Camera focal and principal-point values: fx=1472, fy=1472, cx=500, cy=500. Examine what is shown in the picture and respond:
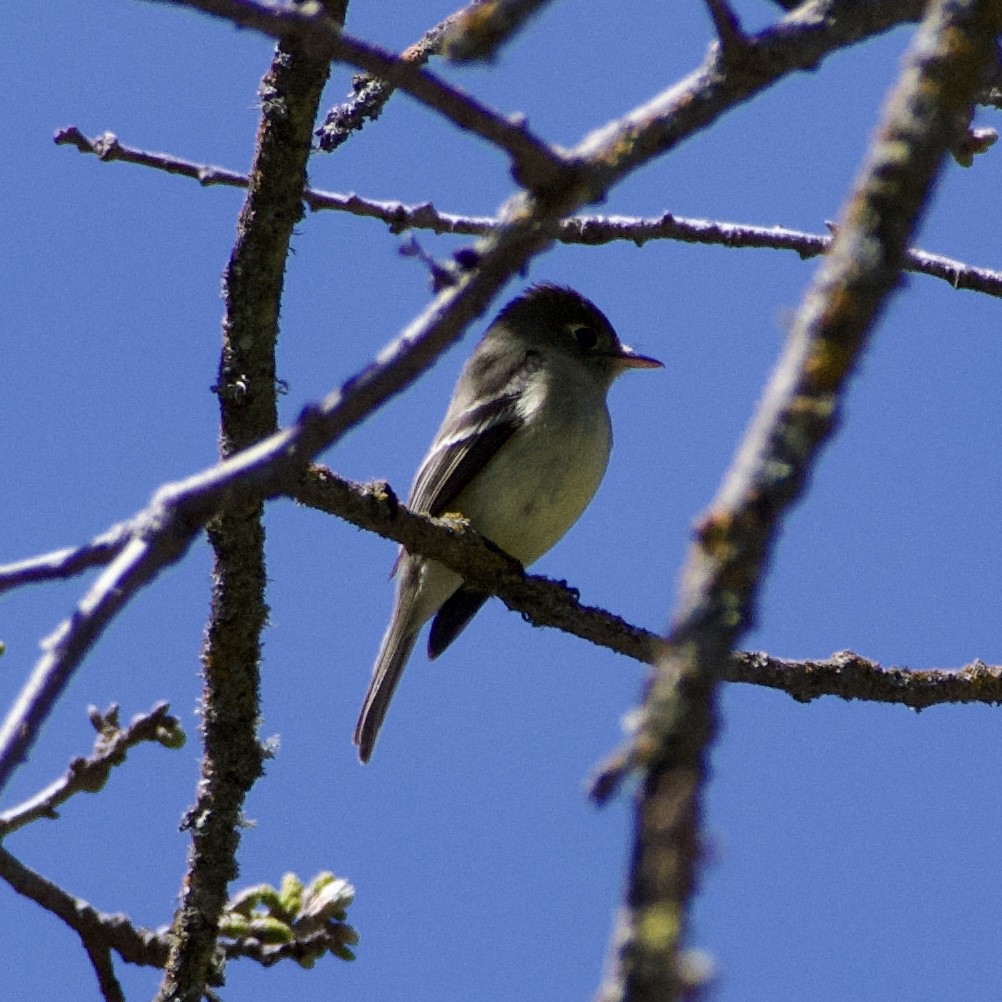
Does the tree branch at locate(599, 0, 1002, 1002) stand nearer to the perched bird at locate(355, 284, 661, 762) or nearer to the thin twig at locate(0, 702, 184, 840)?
the thin twig at locate(0, 702, 184, 840)

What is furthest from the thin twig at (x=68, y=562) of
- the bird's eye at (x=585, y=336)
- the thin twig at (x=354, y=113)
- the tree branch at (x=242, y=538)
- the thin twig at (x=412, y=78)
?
the bird's eye at (x=585, y=336)

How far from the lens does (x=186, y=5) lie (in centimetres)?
193

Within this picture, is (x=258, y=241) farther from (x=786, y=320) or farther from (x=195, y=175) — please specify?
(x=786, y=320)

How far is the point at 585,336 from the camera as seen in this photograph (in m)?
7.78

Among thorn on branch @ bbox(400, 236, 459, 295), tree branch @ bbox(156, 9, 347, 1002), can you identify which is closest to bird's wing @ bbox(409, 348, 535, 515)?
tree branch @ bbox(156, 9, 347, 1002)

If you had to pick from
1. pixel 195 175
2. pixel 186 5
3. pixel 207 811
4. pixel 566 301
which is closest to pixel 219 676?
pixel 207 811

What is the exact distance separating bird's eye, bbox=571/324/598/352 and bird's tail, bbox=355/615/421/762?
1877mm

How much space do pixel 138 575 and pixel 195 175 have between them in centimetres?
338

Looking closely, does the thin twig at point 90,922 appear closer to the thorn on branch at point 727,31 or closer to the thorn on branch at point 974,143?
the thorn on branch at point 727,31

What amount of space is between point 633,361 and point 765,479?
640 centimetres

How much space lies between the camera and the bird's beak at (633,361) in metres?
7.71

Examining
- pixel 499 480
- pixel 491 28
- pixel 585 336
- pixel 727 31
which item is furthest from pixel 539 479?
pixel 491 28

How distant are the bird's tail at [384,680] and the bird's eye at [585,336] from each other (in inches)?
73.9

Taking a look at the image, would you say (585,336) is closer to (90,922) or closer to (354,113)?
(354,113)
